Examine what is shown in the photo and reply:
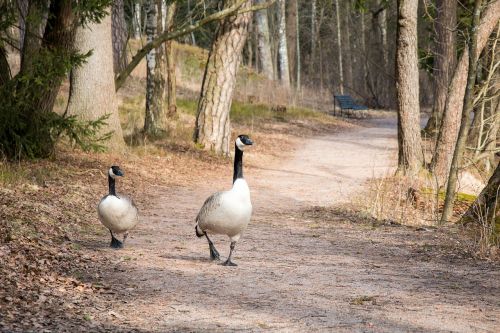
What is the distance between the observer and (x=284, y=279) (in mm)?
8234

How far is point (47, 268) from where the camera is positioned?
25.9ft

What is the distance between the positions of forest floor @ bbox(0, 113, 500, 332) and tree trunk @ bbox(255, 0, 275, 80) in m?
28.5

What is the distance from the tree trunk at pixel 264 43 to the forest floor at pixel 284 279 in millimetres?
28484

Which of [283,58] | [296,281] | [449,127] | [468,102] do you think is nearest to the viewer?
[296,281]

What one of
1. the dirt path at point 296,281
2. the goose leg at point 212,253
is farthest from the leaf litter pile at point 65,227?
the goose leg at point 212,253

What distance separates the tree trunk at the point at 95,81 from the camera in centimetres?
1747

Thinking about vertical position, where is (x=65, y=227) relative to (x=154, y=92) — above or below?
below

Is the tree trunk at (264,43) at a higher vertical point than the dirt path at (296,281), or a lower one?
higher

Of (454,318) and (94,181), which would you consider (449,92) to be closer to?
(94,181)

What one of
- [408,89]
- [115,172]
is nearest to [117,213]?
[115,172]

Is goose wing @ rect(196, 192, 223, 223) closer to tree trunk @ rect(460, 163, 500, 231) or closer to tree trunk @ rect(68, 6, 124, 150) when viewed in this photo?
tree trunk @ rect(460, 163, 500, 231)

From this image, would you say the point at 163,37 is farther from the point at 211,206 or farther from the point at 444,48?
the point at 211,206

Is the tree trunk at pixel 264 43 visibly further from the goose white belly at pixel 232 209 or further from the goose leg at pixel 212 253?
the goose white belly at pixel 232 209

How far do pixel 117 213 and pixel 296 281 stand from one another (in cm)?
233
